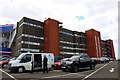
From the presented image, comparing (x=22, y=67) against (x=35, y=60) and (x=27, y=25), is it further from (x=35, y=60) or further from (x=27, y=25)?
(x=27, y=25)

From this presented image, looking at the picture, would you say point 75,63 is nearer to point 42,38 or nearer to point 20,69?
point 20,69

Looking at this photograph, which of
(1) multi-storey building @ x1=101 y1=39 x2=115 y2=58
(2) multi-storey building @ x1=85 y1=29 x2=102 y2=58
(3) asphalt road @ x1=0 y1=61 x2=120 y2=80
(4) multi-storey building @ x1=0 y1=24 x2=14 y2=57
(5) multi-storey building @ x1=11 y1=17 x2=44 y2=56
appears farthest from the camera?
(1) multi-storey building @ x1=101 y1=39 x2=115 y2=58

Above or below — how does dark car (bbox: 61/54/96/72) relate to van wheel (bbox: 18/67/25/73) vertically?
above

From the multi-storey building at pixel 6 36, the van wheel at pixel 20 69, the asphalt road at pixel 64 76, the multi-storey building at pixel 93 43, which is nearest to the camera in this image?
the asphalt road at pixel 64 76

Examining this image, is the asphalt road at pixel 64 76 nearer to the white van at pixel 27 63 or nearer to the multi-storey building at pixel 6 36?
the white van at pixel 27 63

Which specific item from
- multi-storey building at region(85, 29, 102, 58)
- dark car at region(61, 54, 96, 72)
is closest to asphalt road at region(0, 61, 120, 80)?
dark car at region(61, 54, 96, 72)

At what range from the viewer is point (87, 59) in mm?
21500

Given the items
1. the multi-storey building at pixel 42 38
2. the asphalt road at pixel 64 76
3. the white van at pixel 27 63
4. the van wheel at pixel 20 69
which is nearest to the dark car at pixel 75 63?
the asphalt road at pixel 64 76

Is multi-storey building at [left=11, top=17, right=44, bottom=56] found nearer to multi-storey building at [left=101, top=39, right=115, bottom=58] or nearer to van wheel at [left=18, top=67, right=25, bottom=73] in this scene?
van wheel at [left=18, top=67, right=25, bottom=73]

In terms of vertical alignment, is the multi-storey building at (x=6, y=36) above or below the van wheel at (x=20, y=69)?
above

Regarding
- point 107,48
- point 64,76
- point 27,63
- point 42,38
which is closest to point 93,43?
point 42,38

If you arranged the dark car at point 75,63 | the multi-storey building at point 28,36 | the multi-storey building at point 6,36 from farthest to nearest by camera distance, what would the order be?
the multi-storey building at point 6,36
the multi-storey building at point 28,36
the dark car at point 75,63

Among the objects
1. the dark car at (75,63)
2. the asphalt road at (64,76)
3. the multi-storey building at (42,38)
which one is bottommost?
the asphalt road at (64,76)

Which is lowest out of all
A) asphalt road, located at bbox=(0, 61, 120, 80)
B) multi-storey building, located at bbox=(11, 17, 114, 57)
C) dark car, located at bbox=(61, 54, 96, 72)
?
asphalt road, located at bbox=(0, 61, 120, 80)
